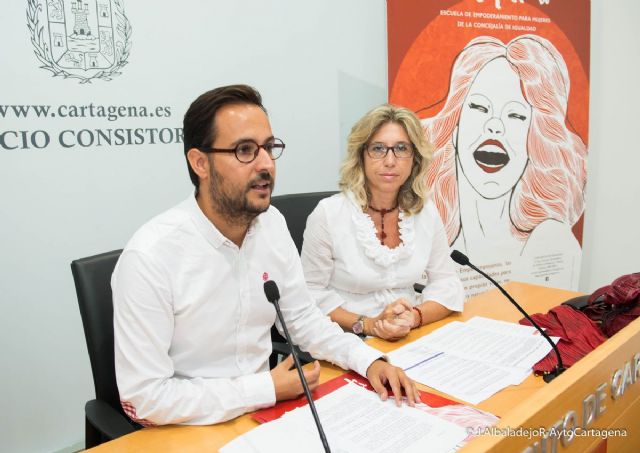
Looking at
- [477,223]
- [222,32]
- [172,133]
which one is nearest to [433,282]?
[477,223]

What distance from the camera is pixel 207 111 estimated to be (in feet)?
4.31

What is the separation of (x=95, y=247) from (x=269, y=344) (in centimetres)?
113

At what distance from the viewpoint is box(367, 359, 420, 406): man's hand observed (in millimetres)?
1215

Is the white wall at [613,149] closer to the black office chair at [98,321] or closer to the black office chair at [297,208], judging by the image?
the black office chair at [297,208]

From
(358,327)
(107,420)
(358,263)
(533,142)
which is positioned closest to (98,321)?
(107,420)

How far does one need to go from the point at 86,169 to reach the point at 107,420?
1.26m

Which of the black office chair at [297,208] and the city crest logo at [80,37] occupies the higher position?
the city crest logo at [80,37]

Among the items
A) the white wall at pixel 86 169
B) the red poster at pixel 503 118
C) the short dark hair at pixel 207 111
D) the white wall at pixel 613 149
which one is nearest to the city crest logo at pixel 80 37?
the white wall at pixel 86 169

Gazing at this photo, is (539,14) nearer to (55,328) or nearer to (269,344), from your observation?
(269,344)

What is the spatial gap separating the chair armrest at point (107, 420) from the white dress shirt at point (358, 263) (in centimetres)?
85

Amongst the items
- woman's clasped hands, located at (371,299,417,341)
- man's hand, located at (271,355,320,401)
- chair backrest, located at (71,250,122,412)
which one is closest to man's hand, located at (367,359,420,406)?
man's hand, located at (271,355,320,401)

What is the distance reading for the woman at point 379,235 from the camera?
76.7 inches

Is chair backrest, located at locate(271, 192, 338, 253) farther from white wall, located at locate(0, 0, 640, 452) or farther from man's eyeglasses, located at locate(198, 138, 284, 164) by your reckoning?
man's eyeglasses, located at locate(198, 138, 284, 164)

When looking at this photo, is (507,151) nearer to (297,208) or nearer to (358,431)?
(297,208)
